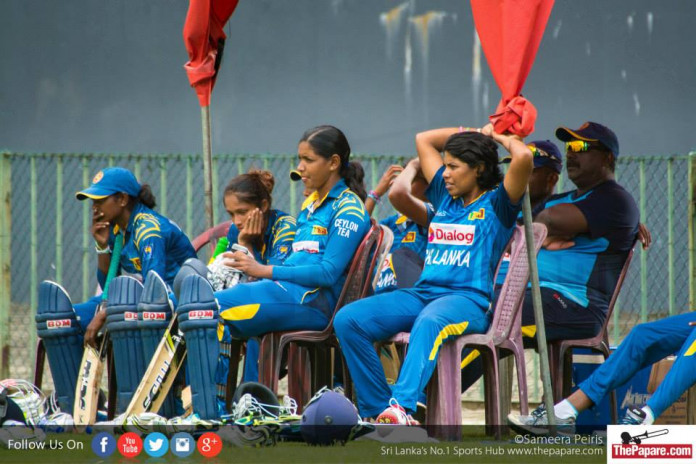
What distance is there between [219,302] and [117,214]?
0.89 meters

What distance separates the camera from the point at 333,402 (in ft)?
14.1

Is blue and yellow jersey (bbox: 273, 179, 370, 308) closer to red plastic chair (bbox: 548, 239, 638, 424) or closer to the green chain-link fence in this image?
red plastic chair (bbox: 548, 239, 638, 424)

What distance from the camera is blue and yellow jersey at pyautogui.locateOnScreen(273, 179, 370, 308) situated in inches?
204

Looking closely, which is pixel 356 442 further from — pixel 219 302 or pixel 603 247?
pixel 603 247

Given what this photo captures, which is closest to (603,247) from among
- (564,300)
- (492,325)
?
(564,300)

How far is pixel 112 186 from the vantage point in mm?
5699

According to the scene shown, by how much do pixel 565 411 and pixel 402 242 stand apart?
1509mm

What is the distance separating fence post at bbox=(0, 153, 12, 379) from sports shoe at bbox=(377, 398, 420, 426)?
4.36 metres

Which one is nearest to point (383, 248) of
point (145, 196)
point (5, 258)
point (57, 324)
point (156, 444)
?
point (145, 196)

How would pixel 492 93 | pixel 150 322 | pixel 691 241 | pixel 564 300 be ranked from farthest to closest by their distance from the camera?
pixel 492 93
pixel 691 241
pixel 564 300
pixel 150 322

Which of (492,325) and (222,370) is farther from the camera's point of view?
(222,370)

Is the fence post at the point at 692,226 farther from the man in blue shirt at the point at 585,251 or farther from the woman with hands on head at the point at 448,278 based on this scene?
the woman with hands on head at the point at 448,278

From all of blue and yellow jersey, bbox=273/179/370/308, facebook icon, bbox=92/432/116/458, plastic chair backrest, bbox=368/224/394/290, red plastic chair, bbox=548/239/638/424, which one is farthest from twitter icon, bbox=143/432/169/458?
red plastic chair, bbox=548/239/638/424

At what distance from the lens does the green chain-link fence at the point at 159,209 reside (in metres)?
7.75
